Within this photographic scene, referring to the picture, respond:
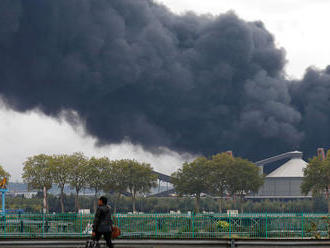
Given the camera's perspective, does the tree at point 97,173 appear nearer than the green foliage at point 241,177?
Yes

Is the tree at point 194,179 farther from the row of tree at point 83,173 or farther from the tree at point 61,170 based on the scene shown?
the tree at point 61,170

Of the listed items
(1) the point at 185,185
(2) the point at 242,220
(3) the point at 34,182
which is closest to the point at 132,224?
(2) the point at 242,220

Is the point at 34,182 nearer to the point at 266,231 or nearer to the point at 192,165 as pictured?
the point at 192,165

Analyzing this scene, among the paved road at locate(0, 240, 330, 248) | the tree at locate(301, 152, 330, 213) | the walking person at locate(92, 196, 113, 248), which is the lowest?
the paved road at locate(0, 240, 330, 248)

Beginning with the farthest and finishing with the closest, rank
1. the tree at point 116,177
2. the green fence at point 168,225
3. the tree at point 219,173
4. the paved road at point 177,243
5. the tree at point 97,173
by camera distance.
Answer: the tree at point 219,173
the tree at point 116,177
the tree at point 97,173
the green fence at point 168,225
the paved road at point 177,243

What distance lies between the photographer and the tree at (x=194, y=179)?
154 metres

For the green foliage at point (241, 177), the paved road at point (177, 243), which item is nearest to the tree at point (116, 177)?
the green foliage at point (241, 177)

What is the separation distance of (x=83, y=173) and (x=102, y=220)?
121661 millimetres

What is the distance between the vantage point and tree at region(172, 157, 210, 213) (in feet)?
506

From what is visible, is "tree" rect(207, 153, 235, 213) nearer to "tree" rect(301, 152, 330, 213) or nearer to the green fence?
"tree" rect(301, 152, 330, 213)

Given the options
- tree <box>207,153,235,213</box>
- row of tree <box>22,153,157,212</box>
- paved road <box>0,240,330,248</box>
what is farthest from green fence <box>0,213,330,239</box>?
tree <box>207,153,235,213</box>

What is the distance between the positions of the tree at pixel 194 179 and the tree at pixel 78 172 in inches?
1035

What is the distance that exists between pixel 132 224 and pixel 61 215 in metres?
5.59

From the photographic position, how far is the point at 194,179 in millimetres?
155000
